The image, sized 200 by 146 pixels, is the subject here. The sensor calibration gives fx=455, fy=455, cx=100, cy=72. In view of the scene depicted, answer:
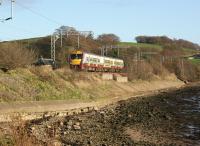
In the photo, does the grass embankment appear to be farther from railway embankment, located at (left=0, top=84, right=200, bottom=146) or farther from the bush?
railway embankment, located at (left=0, top=84, right=200, bottom=146)

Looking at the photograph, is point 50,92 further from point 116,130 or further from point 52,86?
point 116,130

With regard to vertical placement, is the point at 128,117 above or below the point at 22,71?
below

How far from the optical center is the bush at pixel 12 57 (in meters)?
47.6

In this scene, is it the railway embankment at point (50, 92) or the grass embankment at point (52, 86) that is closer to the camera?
the railway embankment at point (50, 92)

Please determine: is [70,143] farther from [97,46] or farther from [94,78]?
[97,46]

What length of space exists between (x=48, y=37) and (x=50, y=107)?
60.8 m

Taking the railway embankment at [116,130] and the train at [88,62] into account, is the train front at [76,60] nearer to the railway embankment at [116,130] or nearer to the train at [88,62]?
the train at [88,62]

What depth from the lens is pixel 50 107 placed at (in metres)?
37.5

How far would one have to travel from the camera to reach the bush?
156ft

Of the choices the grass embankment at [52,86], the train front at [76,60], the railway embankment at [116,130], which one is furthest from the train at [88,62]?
the railway embankment at [116,130]

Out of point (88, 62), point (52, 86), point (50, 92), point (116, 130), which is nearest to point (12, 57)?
point (52, 86)

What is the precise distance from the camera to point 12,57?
48.1 meters

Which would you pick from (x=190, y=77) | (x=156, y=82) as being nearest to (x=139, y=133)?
(x=156, y=82)

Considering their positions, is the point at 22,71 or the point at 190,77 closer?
the point at 22,71
